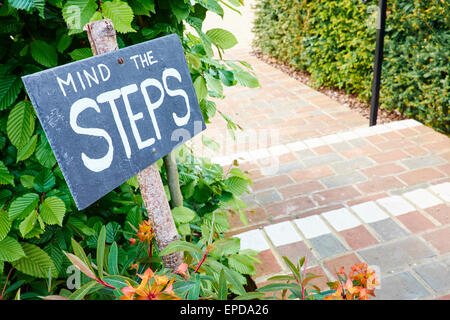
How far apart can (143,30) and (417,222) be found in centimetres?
209

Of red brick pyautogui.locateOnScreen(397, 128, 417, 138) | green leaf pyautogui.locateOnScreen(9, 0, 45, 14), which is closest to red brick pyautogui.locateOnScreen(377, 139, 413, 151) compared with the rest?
red brick pyautogui.locateOnScreen(397, 128, 417, 138)

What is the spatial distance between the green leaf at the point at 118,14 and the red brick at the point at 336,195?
2.12 metres

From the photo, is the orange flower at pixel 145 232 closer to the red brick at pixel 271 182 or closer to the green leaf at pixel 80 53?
the green leaf at pixel 80 53

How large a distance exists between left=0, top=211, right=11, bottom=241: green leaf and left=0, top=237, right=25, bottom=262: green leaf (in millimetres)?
67

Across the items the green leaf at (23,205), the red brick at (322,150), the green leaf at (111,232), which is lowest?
the red brick at (322,150)

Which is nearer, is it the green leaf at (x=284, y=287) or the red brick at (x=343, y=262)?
the green leaf at (x=284, y=287)

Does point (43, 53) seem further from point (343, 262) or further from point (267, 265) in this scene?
point (343, 262)

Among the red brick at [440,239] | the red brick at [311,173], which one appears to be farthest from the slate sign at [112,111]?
the red brick at [311,173]

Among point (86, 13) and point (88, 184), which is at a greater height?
point (86, 13)

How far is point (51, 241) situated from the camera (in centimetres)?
130

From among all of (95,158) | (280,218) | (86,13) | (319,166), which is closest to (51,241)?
(95,158)

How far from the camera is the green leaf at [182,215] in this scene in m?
1.48

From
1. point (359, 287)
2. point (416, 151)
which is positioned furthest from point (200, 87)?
point (416, 151)
